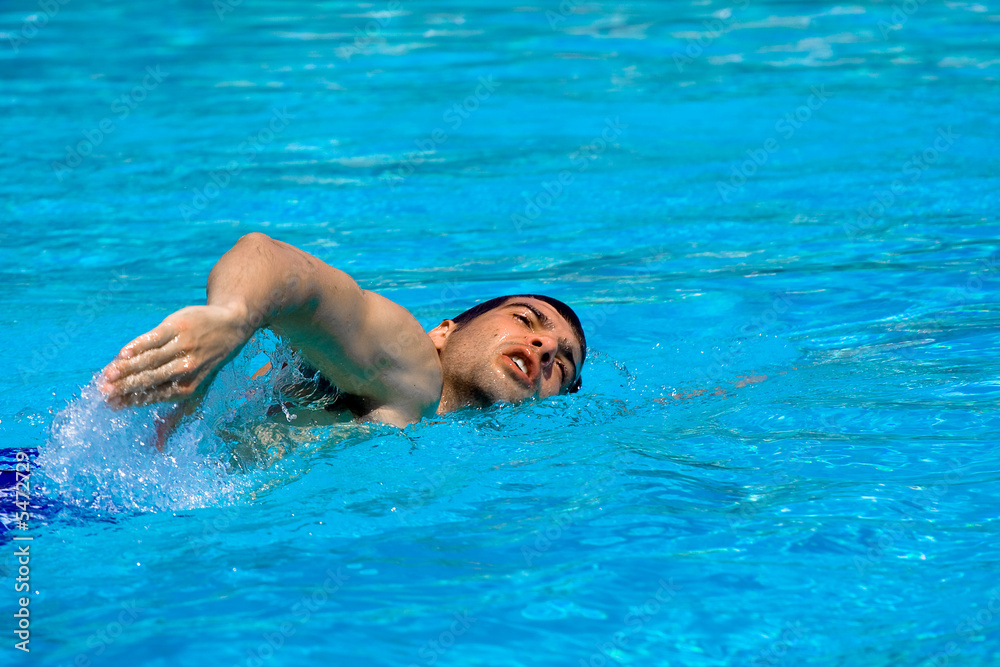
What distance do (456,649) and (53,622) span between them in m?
0.96

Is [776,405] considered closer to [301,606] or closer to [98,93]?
[301,606]

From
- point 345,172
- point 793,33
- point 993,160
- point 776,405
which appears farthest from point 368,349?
point 793,33
